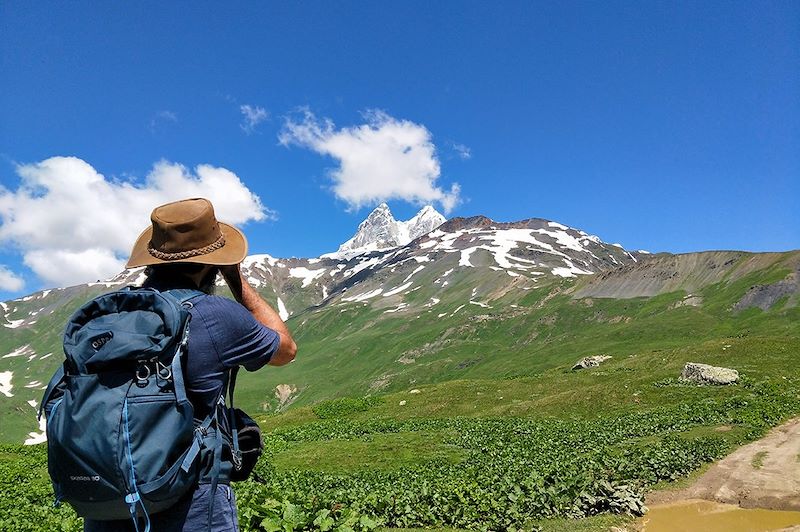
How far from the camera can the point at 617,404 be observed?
124 feet

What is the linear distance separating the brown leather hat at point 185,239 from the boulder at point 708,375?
43.8 meters

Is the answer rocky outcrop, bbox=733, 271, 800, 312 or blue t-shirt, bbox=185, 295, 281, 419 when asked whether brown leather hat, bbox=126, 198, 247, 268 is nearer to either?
blue t-shirt, bbox=185, 295, 281, 419

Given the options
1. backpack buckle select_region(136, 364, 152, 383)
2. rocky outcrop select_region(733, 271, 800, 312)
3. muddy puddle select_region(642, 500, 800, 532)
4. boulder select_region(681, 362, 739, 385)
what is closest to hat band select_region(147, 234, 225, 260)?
backpack buckle select_region(136, 364, 152, 383)

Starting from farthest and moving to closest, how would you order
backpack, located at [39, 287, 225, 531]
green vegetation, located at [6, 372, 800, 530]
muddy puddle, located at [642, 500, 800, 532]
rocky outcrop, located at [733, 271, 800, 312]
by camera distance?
rocky outcrop, located at [733, 271, 800, 312] → muddy puddle, located at [642, 500, 800, 532] → green vegetation, located at [6, 372, 800, 530] → backpack, located at [39, 287, 225, 531]

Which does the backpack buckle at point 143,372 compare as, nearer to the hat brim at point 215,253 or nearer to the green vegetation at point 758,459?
the hat brim at point 215,253

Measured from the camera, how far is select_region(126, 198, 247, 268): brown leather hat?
4422 millimetres

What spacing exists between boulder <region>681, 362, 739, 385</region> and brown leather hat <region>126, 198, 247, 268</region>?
43.8 m

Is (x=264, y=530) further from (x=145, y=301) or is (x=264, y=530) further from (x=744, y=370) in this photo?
(x=744, y=370)

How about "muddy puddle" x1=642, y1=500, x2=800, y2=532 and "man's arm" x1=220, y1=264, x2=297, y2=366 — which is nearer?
"man's arm" x1=220, y1=264, x2=297, y2=366

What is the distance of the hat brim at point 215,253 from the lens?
443 cm

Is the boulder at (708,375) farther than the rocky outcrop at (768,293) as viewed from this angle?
No

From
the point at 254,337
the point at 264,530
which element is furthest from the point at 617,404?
the point at 254,337

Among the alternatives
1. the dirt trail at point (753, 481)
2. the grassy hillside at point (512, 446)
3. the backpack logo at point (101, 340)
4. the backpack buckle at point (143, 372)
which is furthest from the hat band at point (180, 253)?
the dirt trail at point (753, 481)

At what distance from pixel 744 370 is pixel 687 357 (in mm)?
7525
